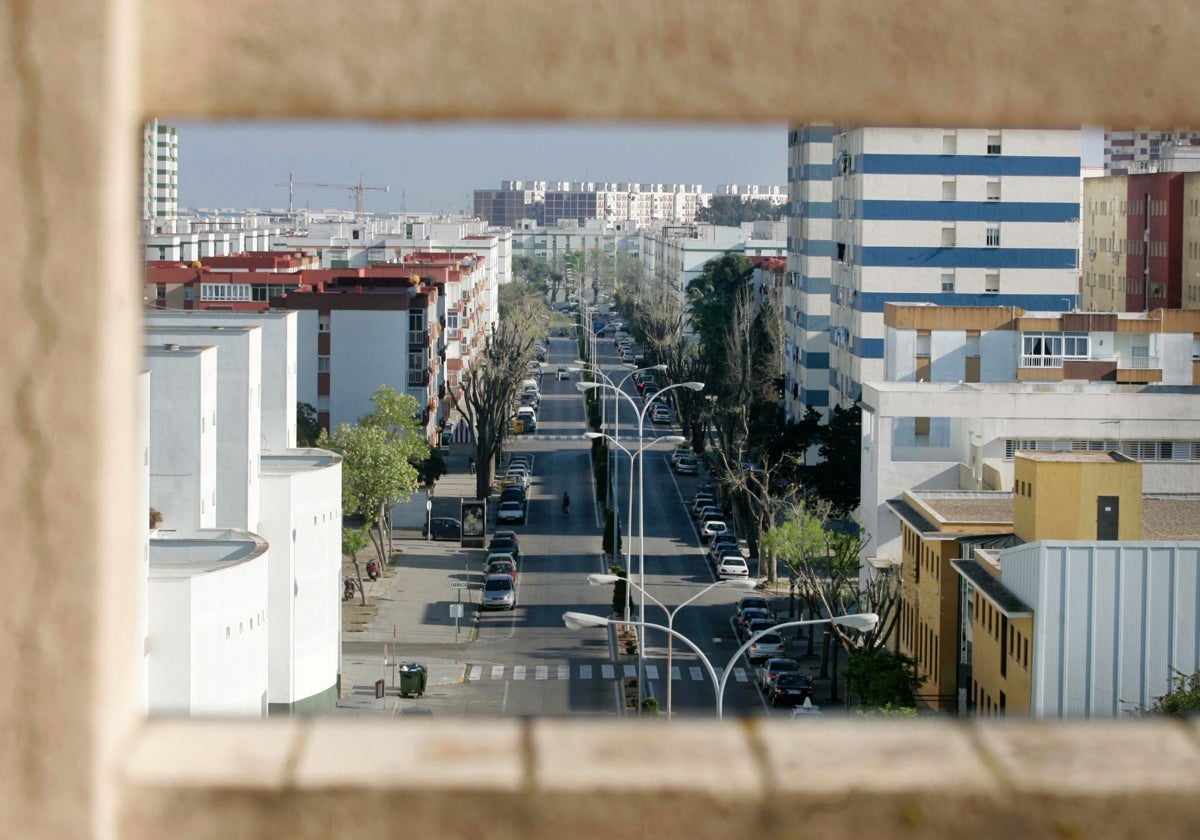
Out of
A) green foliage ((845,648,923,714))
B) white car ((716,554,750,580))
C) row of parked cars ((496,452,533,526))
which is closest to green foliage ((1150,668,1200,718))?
green foliage ((845,648,923,714))

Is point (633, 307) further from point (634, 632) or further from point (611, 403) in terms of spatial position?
point (634, 632)

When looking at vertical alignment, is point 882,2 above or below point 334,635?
above

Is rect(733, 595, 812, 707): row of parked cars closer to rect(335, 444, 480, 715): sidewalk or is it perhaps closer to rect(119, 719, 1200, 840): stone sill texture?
rect(335, 444, 480, 715): sidewalk

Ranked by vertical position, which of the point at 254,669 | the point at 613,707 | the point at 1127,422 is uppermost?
the point at 1127,422

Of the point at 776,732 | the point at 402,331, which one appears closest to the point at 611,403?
the point at 402,331

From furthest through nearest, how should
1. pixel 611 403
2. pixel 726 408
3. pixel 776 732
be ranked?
1. pixel 611 403
2. pixel 726 408
3. pixel 776 732

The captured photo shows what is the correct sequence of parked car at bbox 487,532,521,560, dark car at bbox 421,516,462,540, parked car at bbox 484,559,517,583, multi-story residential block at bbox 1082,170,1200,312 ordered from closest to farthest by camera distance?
parked car at bbox 484,559,517,583
parked car at bbox 487,532,521,560
dark car at bbox 421,516,462,540
multi-story residential block at bbox 1082,170,1200,312

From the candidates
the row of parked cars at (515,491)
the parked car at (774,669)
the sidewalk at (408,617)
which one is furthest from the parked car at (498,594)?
the row of parked cars at (515,491)
